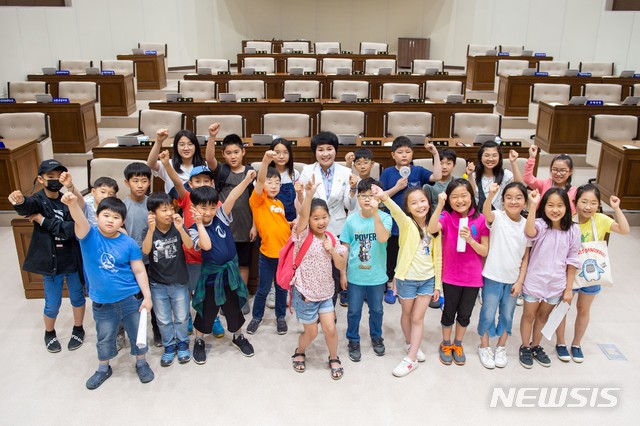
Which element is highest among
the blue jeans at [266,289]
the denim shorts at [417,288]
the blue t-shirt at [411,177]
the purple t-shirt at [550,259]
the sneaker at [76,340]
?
the blue t-shirt at [411,177]

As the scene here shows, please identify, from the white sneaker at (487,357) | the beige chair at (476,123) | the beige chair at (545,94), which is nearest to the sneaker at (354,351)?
the white sneaker at (487,357)

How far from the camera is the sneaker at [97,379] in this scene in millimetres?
3484

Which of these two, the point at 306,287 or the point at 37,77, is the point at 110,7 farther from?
the point at 306,287

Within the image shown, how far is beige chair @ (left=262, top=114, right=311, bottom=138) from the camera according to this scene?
6.52 metres

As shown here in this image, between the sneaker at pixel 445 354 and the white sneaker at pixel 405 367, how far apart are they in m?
0.22

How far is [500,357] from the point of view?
148 inches

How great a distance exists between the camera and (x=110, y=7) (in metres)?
12.2

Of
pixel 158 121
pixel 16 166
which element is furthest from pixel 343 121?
pixel 16 166

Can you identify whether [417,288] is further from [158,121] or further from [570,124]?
[570,124]

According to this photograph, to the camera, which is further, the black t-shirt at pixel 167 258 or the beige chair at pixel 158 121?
the beige chair at pixel 158 121

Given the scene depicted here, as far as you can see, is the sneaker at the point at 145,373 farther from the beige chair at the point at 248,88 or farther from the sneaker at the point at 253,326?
the beige chair at the point at 248,88

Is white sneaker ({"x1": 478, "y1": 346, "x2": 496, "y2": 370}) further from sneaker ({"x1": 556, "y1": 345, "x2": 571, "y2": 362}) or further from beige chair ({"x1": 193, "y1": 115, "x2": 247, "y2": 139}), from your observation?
beige chair ({"x1": 193, "y1": 115, "x2": 247, "y2": 139})

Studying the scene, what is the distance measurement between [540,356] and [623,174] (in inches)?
137

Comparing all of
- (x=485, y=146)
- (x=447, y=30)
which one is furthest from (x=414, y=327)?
(x=447, y=30)
